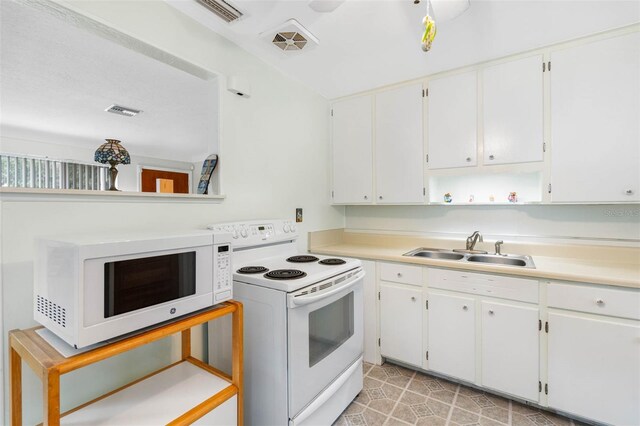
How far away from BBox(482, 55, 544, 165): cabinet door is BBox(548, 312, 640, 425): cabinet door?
1094mm

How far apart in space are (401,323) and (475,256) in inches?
31.4

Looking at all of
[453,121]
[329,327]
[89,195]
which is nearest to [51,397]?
[89,195]

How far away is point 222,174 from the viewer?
72.3 inches

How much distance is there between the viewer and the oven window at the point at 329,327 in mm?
1513

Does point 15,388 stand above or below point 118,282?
below

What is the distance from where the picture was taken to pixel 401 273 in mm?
2168

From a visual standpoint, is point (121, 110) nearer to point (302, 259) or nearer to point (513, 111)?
point (302, 259)

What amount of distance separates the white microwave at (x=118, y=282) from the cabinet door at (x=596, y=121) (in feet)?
7.43

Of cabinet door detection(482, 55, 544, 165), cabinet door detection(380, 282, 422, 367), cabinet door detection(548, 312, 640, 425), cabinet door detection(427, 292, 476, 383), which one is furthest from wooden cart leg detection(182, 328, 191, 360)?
cabinet door detection(482, 55, 544, 165)

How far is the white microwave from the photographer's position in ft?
2.83

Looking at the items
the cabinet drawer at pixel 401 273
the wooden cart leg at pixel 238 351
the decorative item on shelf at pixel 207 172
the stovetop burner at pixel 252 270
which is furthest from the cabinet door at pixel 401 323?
the decorative item on shelf at pixel 207 172

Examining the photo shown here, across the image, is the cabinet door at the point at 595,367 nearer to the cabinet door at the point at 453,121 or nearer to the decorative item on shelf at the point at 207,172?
the cabinet door at the point at 453,121

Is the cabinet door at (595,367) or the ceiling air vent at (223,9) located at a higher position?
the ceiling air vent at (223,9)

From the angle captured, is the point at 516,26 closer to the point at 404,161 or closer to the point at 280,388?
the point at 404,161
